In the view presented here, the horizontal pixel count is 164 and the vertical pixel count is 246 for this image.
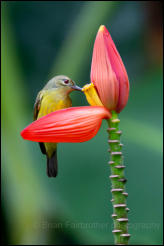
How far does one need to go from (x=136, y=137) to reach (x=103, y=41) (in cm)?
50

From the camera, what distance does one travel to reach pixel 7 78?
0.93m

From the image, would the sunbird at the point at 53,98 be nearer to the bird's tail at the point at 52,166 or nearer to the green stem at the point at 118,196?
the bird's tail at the point at 52,166

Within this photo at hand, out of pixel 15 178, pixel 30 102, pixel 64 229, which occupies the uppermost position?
pixel 30 102

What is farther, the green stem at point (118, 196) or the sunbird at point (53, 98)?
the sunbird at point (53, 98)

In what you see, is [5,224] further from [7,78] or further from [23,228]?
[7,78]

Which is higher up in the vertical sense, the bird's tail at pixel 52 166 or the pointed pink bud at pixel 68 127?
the pointed pink bud at pixel 68 127

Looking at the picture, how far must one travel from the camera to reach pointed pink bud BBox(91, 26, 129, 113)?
0.32 m

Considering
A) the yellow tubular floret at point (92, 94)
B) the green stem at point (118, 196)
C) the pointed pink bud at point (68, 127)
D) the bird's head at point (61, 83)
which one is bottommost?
the green stem at point (118, 196)

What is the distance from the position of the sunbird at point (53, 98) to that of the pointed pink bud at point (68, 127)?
9 cm

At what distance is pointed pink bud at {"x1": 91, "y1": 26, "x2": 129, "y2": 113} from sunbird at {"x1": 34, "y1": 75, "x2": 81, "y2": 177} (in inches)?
3.3

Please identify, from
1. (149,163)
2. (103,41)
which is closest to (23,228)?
(149,163)

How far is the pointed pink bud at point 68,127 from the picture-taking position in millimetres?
313

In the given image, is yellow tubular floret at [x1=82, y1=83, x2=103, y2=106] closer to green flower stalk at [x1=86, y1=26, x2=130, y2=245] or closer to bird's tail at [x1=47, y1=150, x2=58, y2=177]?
green flower stalk at [x1=86, y1=26, x2=130, y2=245]

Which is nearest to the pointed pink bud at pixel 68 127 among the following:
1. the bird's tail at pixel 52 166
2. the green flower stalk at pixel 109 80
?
the green flower stalk at pixel 109 80
